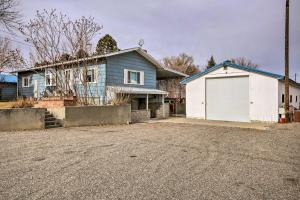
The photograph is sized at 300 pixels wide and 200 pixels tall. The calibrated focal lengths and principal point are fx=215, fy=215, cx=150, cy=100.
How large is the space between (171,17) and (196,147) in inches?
502

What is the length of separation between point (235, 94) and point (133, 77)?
25.5 feet

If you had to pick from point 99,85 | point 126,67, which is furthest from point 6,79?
point 126,67

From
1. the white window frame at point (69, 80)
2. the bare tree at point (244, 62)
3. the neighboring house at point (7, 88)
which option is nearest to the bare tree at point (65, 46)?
the white window frame at point (69, 80)

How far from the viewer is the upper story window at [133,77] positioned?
16.4 meters

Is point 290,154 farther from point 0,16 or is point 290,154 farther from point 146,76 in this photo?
point 0,16

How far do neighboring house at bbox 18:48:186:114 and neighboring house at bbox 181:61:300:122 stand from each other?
11.0 ft

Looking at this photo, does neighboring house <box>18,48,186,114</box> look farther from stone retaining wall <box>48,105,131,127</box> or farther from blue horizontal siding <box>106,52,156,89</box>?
stone retaining wall <box>48,105,131,127</box>

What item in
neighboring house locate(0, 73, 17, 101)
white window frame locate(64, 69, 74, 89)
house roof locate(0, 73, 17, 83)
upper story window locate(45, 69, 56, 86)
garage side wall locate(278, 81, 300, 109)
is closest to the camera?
garage side wall locate(278, 81, 300, 109)

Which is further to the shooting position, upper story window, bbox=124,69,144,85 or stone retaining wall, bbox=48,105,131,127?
upper story window, bbox=124,69,144,85

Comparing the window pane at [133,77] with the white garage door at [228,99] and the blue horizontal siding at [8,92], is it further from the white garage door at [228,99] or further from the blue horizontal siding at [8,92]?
the blue horizontal siding at [8,92]

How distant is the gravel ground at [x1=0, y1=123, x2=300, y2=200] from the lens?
3193 mm

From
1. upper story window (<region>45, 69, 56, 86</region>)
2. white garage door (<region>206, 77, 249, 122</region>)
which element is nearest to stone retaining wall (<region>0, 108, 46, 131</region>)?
upper story window (<region>45, 69, 56, 86</region>)

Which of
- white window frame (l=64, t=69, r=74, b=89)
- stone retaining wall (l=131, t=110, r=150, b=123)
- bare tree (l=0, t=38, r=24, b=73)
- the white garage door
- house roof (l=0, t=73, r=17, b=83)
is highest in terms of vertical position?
bare tree (l=0, t=38, r=24, b=73)

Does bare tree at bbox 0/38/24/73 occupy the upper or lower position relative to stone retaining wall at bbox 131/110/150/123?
upper
